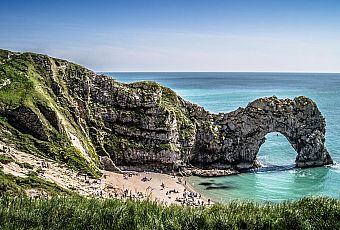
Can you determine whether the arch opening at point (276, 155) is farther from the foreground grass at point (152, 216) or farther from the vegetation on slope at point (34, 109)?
the foreground grass at point (152, 216)

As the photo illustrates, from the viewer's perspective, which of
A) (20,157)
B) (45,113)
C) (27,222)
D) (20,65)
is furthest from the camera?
(20,65)

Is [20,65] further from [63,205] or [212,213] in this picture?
[212,213]

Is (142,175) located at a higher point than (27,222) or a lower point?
lower

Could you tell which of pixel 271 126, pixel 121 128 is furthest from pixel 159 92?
pixel 271 126

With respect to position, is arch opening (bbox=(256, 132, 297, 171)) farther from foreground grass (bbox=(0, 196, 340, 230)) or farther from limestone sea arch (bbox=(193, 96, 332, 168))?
foreground grass (bbox=(0, 196, 340, 230))

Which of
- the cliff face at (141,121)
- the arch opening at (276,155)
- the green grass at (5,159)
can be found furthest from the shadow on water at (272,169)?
the green grass at (5,159)

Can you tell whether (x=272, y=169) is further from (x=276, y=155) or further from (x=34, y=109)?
(x=34, y=109)

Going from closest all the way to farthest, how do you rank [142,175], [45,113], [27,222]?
[27,222]
[45,113]
[142,175]
